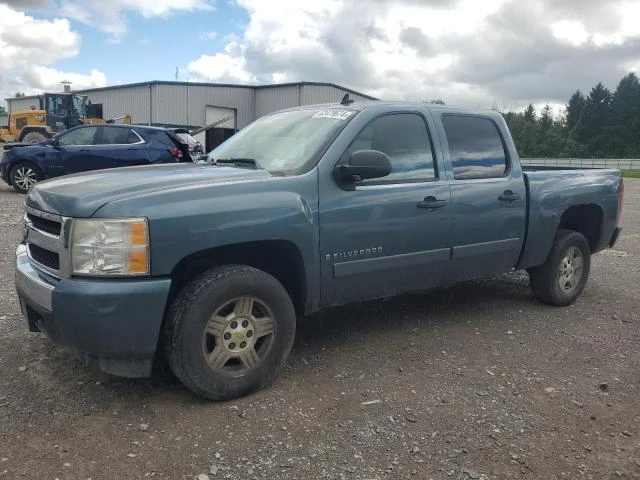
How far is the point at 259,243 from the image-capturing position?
3.47 meters

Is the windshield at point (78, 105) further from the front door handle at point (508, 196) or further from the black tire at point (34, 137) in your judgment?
the front door handle at point (508, 196)

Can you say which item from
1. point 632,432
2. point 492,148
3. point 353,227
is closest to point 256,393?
point 353,227

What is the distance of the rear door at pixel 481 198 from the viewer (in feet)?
14.7

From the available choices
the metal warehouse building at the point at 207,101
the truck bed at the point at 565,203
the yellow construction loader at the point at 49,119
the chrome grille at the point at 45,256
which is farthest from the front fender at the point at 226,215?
the metal warehouse building at the point at 207,101

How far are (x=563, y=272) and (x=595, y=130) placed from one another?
100 metres

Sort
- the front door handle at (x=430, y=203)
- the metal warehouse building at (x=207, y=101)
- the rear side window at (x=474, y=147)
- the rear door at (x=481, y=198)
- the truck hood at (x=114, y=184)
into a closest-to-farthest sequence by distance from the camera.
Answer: the truck hood at (x=114, y=184) → the front door handle at (x=430, y=203) → the rear door at (x=481, y=198) → the rear side window at (x=474, y=147) → the metal warehouse building at (x=207, y=101)

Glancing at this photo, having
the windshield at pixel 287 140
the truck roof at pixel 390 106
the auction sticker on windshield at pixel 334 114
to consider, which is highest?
the truck roof at pixel 390 106

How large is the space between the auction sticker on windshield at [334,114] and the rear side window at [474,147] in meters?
0.92

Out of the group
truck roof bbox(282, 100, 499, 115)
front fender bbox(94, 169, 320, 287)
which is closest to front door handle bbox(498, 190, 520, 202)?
truck roof bbox(282, 100, 499, 115)

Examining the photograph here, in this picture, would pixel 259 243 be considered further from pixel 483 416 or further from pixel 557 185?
pixel 557 185

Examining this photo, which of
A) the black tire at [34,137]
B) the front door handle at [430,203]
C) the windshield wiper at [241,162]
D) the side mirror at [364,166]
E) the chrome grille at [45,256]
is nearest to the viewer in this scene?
the chrome grille at [45,256]

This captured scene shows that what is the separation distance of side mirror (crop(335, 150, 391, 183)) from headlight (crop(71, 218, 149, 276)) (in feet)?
4.39

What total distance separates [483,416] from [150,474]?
185 centimetres

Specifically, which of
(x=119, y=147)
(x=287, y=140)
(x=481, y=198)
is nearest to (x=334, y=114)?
(x=287, y=140)
